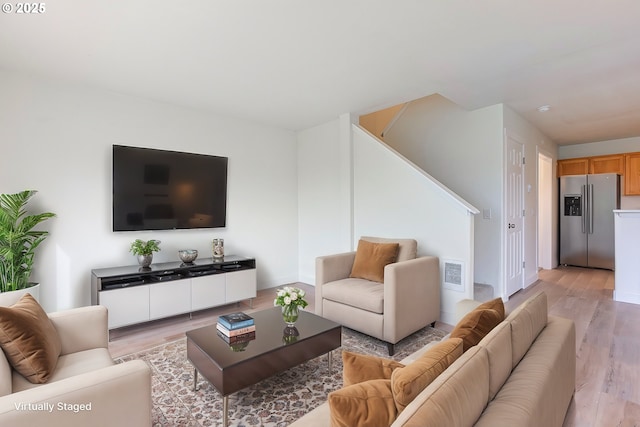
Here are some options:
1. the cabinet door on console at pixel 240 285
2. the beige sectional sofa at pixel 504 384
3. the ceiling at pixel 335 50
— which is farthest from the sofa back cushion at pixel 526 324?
the cabinet door on console at pixel 240 285

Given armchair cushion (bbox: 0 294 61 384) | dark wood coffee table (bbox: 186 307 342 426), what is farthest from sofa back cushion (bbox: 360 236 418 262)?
armchair cushion (bbox: 0 294 61 384)

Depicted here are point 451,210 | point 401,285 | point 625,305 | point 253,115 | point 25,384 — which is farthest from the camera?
point 253,115

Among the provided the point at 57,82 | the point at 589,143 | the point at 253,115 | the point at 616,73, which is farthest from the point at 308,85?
the point at 589,143

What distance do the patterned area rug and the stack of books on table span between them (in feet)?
1.17

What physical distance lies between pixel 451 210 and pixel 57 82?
4073 mm

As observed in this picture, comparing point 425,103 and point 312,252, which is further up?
point 425,103

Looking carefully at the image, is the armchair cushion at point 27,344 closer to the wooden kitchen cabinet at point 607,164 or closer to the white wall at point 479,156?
the white wall at point 479,156

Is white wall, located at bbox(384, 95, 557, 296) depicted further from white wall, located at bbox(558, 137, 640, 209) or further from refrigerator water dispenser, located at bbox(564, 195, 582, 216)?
white wall, located at bbox(558, 137, 640, 209)

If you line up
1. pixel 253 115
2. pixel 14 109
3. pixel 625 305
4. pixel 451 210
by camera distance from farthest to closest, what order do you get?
pixel 253 115, pixel 625 305, pixel 451 210, pixel 14 109

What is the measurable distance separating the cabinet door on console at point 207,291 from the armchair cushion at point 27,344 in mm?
1874

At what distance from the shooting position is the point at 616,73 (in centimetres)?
294

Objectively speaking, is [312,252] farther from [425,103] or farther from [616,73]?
[616,73]

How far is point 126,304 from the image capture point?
295 centimetres

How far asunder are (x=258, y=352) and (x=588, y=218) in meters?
6.61
